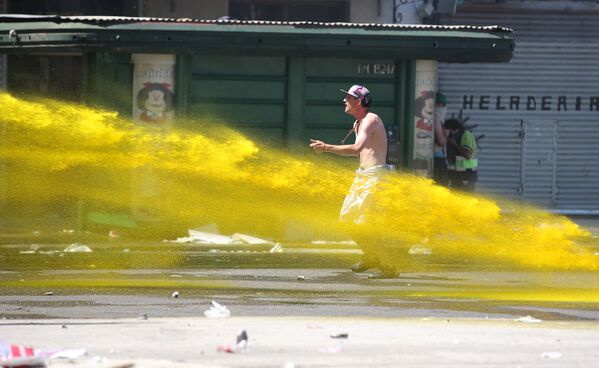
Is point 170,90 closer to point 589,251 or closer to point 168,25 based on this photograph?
point 168,25

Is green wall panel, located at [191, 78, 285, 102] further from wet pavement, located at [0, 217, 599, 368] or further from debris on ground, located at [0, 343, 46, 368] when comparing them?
debris on ground, located at [0, 343, 46, 368]

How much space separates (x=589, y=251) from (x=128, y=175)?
582 cm

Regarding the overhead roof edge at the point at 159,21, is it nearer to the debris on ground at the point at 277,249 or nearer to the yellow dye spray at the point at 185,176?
the yellow dye spray at the point at 185,176

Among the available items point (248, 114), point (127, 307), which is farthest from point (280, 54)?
point (127, 307)

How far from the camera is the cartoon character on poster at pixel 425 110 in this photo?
1836cm

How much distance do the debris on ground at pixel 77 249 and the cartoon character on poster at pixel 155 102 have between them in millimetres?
2396

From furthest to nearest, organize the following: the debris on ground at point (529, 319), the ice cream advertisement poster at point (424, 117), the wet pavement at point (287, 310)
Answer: the ice cream advertisement poster at point (424, 117)
the debris on ground at point (529, 319)
the wet pavement at point (287, 310)

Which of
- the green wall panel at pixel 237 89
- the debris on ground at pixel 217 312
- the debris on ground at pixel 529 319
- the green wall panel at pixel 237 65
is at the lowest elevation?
the debris on ground at pixel 217 312

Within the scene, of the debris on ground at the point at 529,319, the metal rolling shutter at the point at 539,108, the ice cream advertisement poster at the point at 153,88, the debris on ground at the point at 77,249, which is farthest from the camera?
the metal rolling shutter at the point at 539,108

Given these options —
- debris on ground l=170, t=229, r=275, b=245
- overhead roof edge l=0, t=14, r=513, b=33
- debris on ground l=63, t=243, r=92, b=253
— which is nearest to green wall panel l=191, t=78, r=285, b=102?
overhead roof edge l=0, t=14, r=513, b=33

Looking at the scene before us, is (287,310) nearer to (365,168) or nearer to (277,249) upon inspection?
(365,168)

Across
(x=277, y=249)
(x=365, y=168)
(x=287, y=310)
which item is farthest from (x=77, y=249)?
(x=287, y=310)

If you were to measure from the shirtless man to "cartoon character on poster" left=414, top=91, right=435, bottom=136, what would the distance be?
503 centimetres

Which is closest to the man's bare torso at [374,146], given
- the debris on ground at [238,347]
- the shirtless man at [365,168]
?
the shirtless man at [365,168]
